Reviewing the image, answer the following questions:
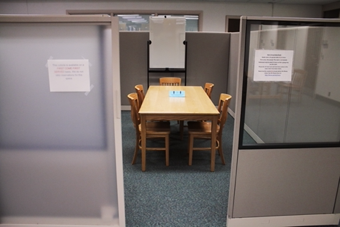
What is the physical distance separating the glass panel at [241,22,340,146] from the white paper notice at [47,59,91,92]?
1.07 metres

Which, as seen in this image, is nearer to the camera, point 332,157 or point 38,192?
point 38,192

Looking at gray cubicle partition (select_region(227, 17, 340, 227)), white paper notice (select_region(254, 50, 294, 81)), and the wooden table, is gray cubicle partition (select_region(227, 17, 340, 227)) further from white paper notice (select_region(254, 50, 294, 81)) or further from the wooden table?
the wooden table

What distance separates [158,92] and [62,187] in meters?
2.45

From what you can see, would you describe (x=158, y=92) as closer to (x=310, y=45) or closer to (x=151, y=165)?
(x=151, y=165)

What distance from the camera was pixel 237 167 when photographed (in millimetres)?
2031

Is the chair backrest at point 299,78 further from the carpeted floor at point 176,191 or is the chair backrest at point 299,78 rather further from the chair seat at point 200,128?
the chair seat at point 200,128

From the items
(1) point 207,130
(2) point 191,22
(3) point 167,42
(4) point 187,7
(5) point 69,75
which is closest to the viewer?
(5) point 69,75

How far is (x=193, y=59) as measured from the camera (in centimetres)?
576

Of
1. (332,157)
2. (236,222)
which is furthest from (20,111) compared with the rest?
(332,157)

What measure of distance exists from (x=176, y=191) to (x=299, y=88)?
1531 millimetres

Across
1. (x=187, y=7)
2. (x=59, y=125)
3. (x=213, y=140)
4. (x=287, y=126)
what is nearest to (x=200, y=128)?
(x=213, y=140)

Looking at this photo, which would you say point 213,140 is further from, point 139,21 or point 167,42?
point 139,21

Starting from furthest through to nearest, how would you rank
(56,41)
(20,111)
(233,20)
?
(233,20) < (20,111) < (56,41)

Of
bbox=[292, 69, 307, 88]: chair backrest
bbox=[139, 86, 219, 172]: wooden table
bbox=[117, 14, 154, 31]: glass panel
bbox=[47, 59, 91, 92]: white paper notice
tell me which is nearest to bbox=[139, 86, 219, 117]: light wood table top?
bbox=[139, 86, 219, 172]: wooden table
